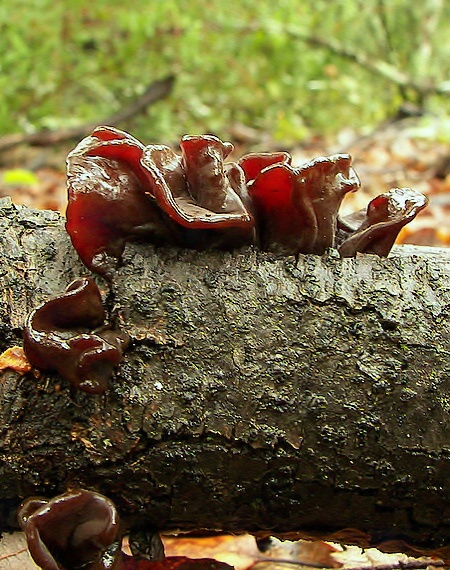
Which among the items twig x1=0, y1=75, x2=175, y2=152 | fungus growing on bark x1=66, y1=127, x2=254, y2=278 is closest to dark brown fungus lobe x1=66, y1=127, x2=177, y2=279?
fungus growing on bark x1=66, y1=127, x2=254, y2=278

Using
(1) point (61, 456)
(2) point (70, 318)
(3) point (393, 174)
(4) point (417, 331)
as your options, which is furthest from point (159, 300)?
(3) point (393, 174)

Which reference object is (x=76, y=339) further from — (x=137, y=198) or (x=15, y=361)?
(x=137, y=198)

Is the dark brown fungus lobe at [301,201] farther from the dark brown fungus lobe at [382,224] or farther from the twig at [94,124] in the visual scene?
the twig at [94,124]

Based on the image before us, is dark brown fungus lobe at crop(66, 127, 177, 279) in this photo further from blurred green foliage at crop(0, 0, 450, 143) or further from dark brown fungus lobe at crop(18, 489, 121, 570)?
blurred green foliage at crop(0, 0, 450, 143)

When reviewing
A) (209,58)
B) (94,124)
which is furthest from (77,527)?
(209,58)

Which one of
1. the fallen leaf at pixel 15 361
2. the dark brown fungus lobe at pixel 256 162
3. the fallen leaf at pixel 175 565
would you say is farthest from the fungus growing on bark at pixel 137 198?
the fallen leaf at pixel 175 565

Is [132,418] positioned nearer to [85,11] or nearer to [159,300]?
[159,300]
